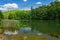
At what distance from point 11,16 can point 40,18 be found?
23764 mm

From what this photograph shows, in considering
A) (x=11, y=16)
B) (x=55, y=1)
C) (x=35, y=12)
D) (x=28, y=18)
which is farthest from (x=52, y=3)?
(x=11, y=16)

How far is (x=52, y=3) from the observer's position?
157 m

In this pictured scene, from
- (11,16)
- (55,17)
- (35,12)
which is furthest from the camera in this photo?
(35,12)

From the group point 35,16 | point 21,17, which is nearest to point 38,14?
point 35,16

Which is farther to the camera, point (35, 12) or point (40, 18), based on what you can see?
point (35, 12)

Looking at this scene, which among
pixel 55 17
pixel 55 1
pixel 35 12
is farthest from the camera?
pixel 55 1

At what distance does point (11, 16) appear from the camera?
129750mm

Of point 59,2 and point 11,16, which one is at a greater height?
point 59,2

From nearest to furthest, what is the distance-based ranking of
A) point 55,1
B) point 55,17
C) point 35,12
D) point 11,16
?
point 55,17, point 11,16, point 35,12, point 55,1

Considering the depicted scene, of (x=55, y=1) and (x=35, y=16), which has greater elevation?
(x=55, y=1)

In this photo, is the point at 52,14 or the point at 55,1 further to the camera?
the point at 55,1

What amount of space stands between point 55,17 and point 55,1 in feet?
134

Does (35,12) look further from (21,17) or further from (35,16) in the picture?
(21,17)

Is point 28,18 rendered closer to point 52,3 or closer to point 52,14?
point 52,14
